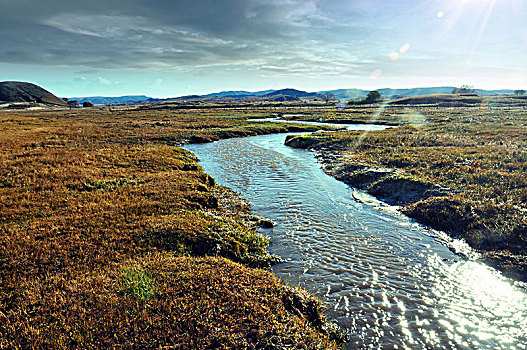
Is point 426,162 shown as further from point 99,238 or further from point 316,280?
point 99,238

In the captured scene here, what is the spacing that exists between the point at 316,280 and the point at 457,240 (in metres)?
9.26

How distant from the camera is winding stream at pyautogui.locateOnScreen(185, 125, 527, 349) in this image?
28.9 ft

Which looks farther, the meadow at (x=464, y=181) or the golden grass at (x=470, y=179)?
the golden grass at (x=470, y=179)

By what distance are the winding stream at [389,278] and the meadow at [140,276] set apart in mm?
1414

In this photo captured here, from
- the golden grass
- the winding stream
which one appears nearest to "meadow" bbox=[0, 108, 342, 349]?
the winding stream

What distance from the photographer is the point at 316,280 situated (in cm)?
1131

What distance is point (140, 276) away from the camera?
902 cm

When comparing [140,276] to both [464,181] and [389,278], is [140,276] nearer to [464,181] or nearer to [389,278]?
[389,278]

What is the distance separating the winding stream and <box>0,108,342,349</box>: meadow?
1.41m


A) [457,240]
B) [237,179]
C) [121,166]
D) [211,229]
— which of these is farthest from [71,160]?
[457,240]

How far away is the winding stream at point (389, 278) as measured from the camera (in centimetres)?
880

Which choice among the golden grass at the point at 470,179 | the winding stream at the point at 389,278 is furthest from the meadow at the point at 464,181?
the winding stream at the point at 389,278

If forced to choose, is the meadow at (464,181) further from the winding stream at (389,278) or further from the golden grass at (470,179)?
the winding stream at (389,278)

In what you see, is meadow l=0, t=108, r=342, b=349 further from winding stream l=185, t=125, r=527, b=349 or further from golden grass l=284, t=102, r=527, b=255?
golden grass l=284, t=102, r=527, b=255
